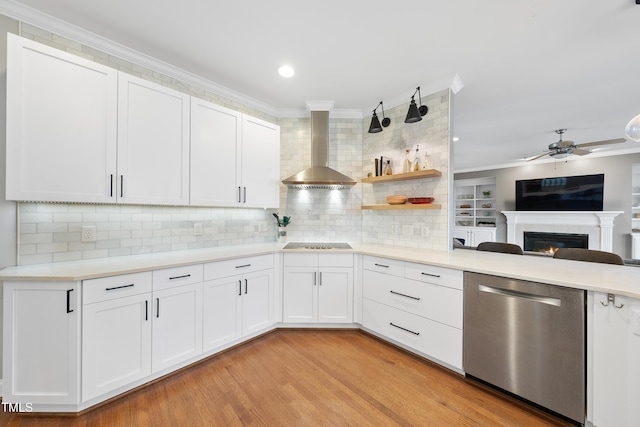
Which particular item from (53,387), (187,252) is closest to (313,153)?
(187,252)

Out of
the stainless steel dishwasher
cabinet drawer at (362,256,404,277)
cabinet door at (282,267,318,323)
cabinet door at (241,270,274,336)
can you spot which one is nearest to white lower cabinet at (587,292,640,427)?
the stainless steel dishwasher

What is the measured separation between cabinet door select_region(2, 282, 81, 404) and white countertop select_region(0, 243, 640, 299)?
0.11 meters

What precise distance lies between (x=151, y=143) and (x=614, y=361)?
3.41m

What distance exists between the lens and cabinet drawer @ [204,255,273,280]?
6.98ft

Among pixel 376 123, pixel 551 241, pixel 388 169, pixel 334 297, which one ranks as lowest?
pixel 334 297

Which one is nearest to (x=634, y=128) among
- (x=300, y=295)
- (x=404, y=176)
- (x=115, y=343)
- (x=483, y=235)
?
(x=404, y=176)

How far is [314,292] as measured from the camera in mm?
2676

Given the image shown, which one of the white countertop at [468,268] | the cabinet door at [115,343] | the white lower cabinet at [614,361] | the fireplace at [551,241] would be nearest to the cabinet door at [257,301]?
the white countertop at [468,268]

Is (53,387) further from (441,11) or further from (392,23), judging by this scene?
(441,11)

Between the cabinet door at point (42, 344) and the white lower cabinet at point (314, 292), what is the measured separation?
1.65 m

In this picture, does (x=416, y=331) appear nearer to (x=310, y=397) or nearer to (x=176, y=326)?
(x=310, y=397)

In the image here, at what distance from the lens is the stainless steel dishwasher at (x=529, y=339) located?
1449 millimetres

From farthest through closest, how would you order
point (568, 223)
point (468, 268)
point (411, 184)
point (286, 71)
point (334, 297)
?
point (568, 223)
point (411, 184)
point (334, 297)
point (286, 71)
point (468, 268)

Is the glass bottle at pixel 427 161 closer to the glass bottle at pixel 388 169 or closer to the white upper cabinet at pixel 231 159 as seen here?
the glass bottle at pixel 388 169
